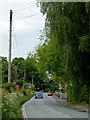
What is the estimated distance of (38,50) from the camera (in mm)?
37500

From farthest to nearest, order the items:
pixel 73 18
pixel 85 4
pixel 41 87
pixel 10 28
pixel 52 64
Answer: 1. pixel 41 87
2. pixel 52 64
3. pixel 10 28
4. pixel 73 18
5. pixel 85 4

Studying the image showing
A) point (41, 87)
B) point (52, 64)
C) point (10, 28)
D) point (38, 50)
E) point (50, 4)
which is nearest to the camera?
point (50, 4)

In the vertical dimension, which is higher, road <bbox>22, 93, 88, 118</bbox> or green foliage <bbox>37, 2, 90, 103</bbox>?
green foliage <bbox>37, 2, 90, 103</bbox>

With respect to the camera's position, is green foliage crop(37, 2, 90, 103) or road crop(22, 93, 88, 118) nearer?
green foliage crop(37, 2, 90, 103)

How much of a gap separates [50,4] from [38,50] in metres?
22.1

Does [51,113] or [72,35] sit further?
[51,113]

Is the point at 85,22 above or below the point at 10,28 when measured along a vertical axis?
below

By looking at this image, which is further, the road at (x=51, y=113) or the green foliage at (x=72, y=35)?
the road at (x=51, y=113)

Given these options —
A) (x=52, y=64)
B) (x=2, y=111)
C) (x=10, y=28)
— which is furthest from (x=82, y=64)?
(x=52, y=64)

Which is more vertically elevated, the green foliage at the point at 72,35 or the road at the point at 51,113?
the green foliage at the point at 72,35

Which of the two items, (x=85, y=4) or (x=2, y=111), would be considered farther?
(x=85, y=4)

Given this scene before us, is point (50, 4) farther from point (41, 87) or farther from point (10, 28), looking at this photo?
point (41, 87)

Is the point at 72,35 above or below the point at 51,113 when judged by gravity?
above

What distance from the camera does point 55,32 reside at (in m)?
15.0
